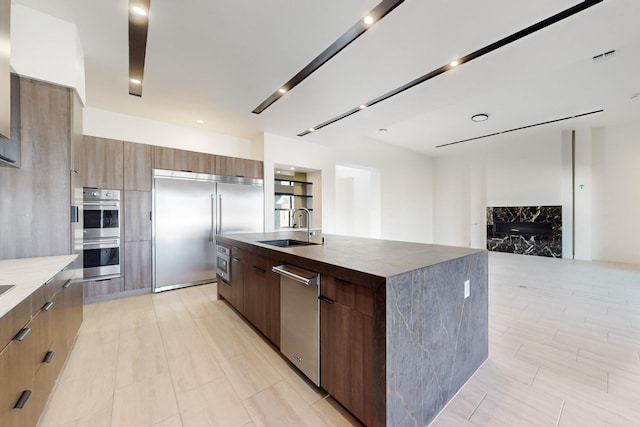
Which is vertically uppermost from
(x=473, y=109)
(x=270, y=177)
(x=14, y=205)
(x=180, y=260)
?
(x=473, y=109)

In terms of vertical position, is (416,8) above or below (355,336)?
above

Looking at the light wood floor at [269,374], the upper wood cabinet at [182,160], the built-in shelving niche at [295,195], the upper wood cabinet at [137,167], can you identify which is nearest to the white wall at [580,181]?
the light wood floor at [269,374]

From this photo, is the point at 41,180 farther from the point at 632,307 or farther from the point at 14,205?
the point at 632,307

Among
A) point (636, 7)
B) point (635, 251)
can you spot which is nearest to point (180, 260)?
point (636, 7)

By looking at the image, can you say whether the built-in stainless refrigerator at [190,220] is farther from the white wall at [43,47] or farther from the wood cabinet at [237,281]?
the white wall at [43,47]

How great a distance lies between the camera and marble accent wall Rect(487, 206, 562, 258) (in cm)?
634

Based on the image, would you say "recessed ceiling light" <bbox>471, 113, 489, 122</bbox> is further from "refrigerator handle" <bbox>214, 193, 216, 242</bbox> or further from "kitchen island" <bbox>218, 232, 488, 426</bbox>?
"refrigerator handle" <bbox>214, 193, 216, 242</bbox>

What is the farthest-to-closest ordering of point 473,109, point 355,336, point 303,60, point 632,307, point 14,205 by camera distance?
1. point 473,109
2. point 632,307
3. point 303,60
4. point 14,205
5. point 355,336

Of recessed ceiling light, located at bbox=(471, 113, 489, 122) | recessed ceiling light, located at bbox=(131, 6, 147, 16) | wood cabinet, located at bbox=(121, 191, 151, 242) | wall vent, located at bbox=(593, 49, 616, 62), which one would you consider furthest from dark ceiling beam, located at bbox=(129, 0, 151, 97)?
recessed ceiling light, located at bbox=(471, 113, 489, 122)

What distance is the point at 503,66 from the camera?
2838 millimetres

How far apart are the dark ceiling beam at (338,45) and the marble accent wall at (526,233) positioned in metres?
7.05

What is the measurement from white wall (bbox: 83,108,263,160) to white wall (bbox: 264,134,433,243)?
78cm

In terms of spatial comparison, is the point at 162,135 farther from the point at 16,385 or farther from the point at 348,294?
the point at 348,294

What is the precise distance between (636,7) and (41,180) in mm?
4855
